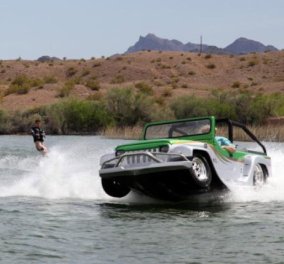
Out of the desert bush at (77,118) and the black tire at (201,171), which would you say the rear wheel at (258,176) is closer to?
the black tire at (201,171)

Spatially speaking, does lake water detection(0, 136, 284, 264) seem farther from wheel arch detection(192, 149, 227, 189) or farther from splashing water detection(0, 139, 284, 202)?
wheel arch detection(192, 149, 227, 189)

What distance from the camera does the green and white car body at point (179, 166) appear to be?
561 inches

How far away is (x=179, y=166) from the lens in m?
14.0

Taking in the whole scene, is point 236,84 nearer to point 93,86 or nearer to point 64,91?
point 93,86

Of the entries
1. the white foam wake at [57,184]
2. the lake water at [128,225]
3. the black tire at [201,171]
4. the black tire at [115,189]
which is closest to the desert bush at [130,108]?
the white foam wake at [57,184]

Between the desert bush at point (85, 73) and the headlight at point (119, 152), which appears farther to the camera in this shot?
the desert bush at point (85, 73)

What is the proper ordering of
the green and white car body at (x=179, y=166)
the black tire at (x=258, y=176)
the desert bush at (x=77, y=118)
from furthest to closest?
1. the desert bush at (x=77, y=118)
2. the black tire at (x=258, y=176)
3. the green and white car body at (x=179, y=166)

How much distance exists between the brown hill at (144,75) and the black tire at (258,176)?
60.3 meters

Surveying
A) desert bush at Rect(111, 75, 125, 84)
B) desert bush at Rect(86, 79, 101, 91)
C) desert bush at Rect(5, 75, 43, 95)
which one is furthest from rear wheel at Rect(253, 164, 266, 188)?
desert bush at Rect(111, 75, 125, 84)

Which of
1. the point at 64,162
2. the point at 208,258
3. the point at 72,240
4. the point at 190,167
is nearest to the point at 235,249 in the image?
the point at 208,258

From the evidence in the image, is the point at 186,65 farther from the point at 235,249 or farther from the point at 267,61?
the point at 235,249

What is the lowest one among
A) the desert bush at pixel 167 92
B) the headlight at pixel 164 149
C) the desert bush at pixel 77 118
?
the headlight at pixel 164 149

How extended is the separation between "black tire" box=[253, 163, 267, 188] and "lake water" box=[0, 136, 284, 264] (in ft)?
0.51

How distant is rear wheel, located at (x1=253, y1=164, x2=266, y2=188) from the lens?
16.2m
